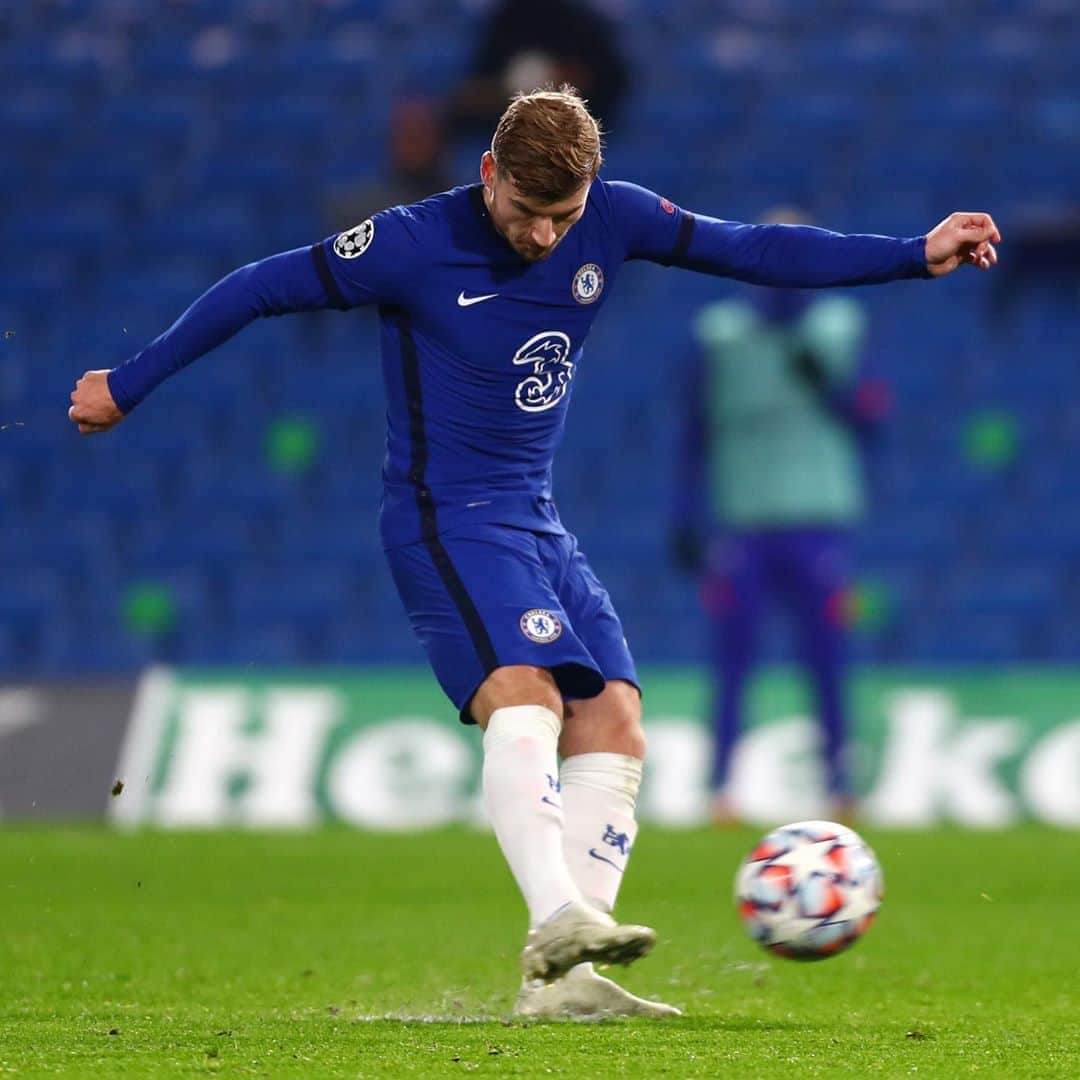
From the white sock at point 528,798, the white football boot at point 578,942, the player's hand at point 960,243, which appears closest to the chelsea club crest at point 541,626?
the white sock at point 528,798

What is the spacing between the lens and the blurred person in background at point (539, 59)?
1361 centimetres

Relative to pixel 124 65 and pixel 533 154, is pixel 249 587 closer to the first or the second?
pixel 124 65

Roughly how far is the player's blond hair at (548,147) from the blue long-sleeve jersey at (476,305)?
0.94ft

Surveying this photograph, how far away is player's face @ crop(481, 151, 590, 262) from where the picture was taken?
4.11m

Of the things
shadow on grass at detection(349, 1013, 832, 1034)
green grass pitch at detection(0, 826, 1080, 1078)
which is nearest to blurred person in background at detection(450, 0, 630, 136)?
green grass pitch at detection(0, 826, 1080, 1078)

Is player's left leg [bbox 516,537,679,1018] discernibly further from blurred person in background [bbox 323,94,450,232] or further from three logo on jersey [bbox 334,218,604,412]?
blurred person in background [bbox 323,94,450,232]

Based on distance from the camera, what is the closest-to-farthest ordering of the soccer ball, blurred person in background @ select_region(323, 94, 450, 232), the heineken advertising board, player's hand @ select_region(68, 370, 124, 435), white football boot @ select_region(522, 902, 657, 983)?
white football boot @ select_region(522, 902, 657, 983)
player's hand @ select_region(68, 370, 124, 435)
the soccer ball
the heineken advertising board
blurred person in background @ select_region(323, 94, 450, 232)

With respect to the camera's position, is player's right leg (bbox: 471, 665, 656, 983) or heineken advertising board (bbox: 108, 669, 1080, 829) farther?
heineken advertising board (bbox: 108, 669, 1080, 829)

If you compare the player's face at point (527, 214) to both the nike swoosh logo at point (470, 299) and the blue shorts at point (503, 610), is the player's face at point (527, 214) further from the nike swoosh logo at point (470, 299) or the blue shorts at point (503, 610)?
the blue shorts at point (503, 610)

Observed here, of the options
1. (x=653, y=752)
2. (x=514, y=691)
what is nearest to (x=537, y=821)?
(x=514, y=691)

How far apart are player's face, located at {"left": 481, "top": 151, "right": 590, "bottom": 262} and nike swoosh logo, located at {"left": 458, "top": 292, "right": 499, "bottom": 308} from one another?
4.3 inches

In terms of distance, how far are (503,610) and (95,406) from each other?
0.86 metres

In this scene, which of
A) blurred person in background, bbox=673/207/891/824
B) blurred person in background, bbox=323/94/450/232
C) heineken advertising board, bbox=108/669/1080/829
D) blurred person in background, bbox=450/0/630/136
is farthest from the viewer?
blurred person in background, bbox=450/0/630/136

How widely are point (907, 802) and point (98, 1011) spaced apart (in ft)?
19.2
